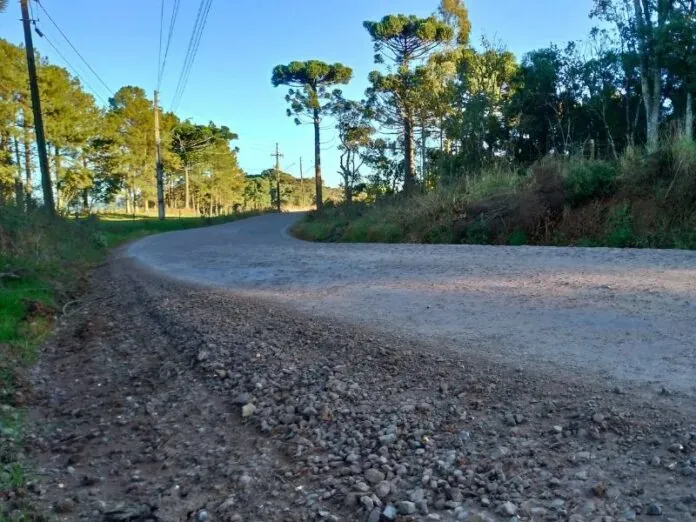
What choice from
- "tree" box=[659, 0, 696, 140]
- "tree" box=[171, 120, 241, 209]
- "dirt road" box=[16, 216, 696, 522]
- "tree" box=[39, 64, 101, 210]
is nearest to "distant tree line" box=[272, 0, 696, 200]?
"tree" box=[659, 0, 696, 140]

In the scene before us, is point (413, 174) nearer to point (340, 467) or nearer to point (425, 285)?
point (425, 285)

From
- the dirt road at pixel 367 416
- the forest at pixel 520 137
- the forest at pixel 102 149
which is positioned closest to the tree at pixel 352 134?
the forest at pixel 520 137

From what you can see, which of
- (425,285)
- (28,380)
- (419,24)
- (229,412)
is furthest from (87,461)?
(419,24)

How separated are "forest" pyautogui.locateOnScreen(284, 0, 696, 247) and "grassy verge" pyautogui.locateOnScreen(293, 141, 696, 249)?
30mm

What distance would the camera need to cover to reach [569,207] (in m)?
12.2

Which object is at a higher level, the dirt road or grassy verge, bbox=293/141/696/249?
grassy verge, bbox=293/141/696/249

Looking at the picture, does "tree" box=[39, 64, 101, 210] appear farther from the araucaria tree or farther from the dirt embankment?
the dirt embankment

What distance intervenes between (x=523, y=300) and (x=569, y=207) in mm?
7322

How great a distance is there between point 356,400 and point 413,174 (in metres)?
25.2

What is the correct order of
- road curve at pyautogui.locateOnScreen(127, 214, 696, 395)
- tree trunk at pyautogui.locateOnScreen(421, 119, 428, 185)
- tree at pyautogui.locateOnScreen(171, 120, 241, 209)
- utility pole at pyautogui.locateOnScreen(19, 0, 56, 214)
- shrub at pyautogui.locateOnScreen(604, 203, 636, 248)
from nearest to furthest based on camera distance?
road curve at pyautogui.locateOnScreen(127, 214, 696, 395) < shrub at pyautogui.locateOnScreen(604, 203, 636, 248) < utility pole at pyautogui.locateOnScreen(19, 0, 56, 214) < tree trunk at pyautogui.locateOnScreen(421, 119, 428, 185) < tree at pyautogui.locateOnScreen(171, 120, 241, 209)

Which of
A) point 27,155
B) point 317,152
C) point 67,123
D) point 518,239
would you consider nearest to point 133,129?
point 67,123

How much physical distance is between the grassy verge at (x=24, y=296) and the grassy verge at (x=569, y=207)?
7.60 meters

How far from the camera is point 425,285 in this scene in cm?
694

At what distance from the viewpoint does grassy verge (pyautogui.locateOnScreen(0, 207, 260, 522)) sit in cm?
324
